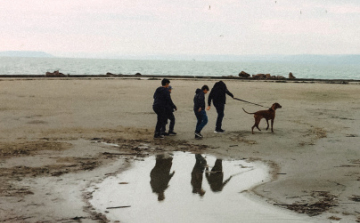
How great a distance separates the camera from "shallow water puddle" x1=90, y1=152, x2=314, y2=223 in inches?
234

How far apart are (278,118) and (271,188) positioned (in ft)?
31.2

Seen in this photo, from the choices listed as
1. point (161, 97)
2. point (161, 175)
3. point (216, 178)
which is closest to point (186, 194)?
point (216, 178)

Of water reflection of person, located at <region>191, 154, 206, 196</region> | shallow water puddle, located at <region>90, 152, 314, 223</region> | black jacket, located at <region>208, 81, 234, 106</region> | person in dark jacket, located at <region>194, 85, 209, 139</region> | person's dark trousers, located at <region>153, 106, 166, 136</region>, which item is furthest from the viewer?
black jacket, located at <region>208, 81, 234, 106</region>

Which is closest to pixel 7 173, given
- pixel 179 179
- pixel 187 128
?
pixel 179 179

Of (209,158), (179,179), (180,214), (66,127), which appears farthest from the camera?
(66,127)

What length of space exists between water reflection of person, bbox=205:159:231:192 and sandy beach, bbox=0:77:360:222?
0.64m

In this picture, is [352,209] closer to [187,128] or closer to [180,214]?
[180,214]

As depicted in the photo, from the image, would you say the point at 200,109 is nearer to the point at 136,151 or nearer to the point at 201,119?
the point at 201,119

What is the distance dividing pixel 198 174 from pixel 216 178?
418mm

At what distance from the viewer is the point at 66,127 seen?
1352 centimetres

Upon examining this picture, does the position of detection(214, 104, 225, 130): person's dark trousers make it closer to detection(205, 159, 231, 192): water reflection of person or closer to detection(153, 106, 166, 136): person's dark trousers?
detection(153, 106, 166, 136): person's dark trousers

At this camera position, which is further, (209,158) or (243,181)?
(209,158)

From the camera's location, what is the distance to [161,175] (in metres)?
8.19

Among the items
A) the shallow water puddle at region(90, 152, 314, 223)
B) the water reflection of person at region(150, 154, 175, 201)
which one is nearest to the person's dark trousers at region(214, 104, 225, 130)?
the water reflection of person at region(150, 154, 175, 201)
